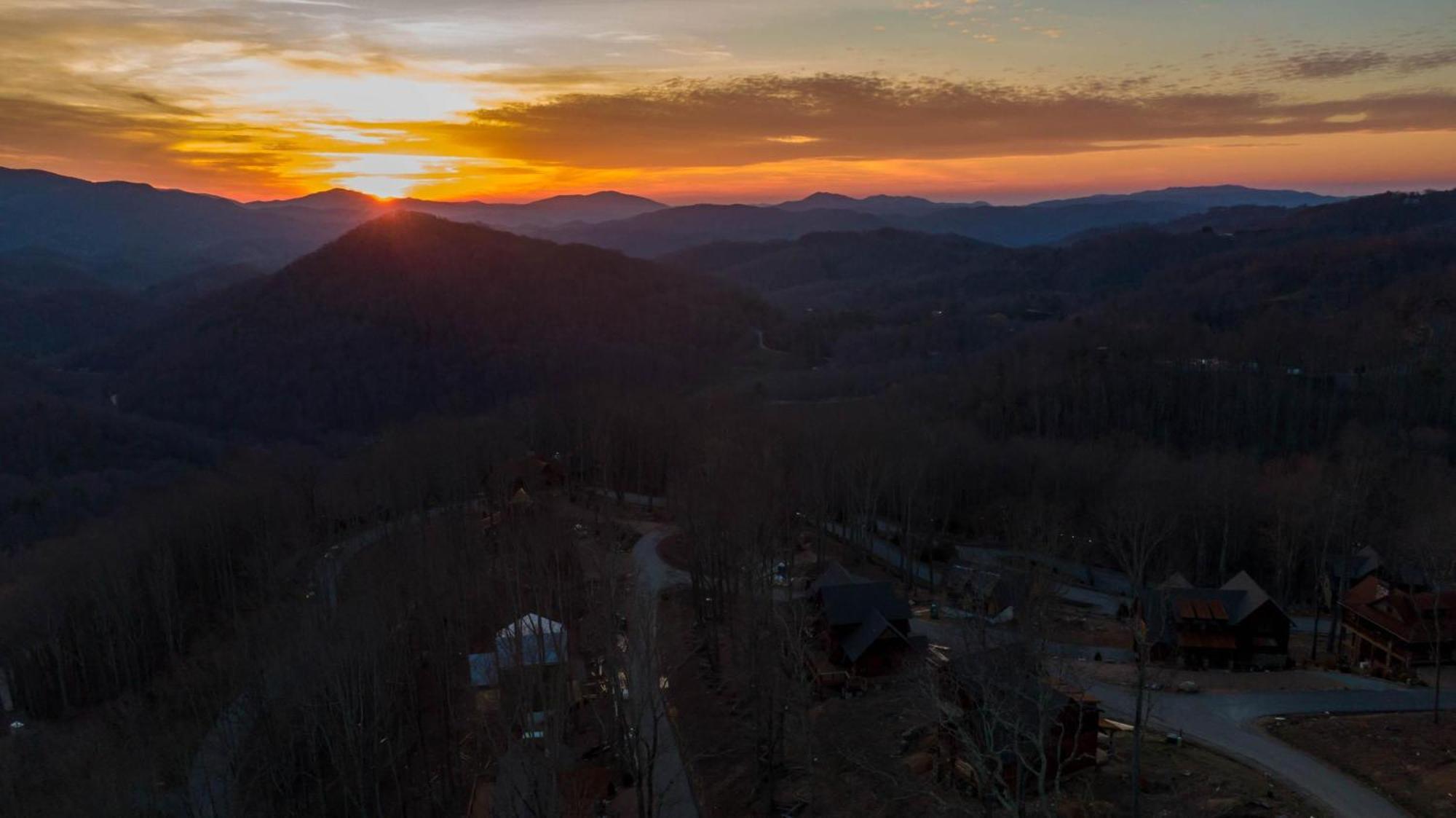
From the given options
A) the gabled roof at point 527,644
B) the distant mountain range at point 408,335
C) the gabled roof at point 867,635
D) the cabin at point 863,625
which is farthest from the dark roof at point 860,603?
the distant mountain range at point 408,335

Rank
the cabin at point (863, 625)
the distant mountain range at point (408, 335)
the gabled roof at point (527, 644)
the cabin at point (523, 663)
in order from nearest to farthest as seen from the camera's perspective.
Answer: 1. the cabin at point (523, 663)
2. the gabled roof at point (527, 644)
3. the cabin at point (863, 625)
4. the distant mountain range at point (408, 335)

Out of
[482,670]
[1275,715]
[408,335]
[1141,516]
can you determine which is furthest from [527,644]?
[408,335]

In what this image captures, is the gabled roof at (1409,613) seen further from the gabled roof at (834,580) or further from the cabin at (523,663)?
the cabin at (523,663)

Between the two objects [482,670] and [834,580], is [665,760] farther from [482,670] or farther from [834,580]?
[834,580]

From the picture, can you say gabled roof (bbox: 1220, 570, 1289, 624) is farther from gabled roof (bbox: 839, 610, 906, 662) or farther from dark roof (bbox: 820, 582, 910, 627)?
gabled roof (bbox: 839, 610, 906, 662)

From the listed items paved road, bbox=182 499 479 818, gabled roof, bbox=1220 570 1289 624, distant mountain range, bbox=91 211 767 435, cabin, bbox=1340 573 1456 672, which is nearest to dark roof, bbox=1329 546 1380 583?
cabin, bbox=1340 573 1456 672

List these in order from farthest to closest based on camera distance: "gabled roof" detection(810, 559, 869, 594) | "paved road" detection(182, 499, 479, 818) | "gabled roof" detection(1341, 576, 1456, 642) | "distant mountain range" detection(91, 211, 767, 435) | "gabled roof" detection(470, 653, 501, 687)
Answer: "distant mountain range" detection(91, 211, 767, 435)
"gabled roof" detection(810, 559, 869, 594)
"gabled roof" detection(470, 653, 501, 687)
"gabled roof" detection(1341, 576, 1456, 642)
"paved road" detection(182, 499, 479, 818)

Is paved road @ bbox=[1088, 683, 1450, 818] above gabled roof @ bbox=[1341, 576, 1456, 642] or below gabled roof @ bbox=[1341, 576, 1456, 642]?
below

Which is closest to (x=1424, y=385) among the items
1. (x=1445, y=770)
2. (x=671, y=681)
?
(x=1445, y=770)
